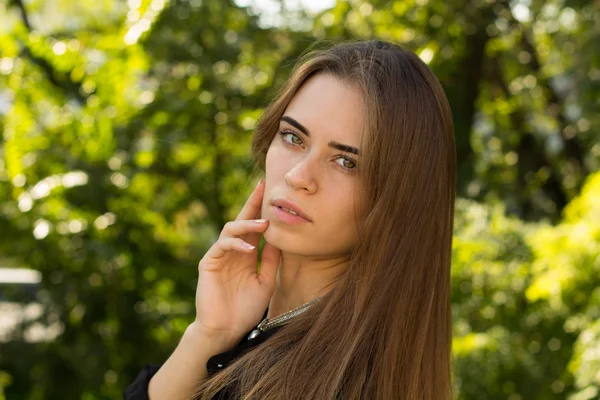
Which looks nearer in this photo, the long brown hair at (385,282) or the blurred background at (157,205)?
the long brown hair at (385,282)

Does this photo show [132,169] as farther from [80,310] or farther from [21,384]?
[21,384]

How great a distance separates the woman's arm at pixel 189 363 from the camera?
1.85 m

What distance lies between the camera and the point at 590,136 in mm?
5629

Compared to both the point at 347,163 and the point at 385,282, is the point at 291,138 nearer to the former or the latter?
the point at 347,163

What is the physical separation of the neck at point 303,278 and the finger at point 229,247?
0.11m

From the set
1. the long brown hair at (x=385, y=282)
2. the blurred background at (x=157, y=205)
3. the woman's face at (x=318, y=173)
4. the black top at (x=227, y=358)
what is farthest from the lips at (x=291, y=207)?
the blurred background at (x=157, y=205)

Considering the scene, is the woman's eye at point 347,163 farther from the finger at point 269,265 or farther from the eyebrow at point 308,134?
the finger at point 269,265

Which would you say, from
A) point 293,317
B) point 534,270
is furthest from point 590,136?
point 293,317

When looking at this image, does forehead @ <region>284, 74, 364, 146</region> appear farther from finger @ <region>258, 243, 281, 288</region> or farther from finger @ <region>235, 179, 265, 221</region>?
finger @ <region>258, 243, 281, 288</region>

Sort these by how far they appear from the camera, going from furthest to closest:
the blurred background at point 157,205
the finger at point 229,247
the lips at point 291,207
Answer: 1. the blurred background at point 157,205
2. the finger at point 229,247
3. the lips at point 291,207

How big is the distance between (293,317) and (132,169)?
282 centimetres

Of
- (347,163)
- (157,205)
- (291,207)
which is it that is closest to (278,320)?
(291,207)

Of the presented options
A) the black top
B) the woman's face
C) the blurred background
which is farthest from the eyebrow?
the blurred background

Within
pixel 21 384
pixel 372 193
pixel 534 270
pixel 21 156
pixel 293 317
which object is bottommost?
pixel 534 270
